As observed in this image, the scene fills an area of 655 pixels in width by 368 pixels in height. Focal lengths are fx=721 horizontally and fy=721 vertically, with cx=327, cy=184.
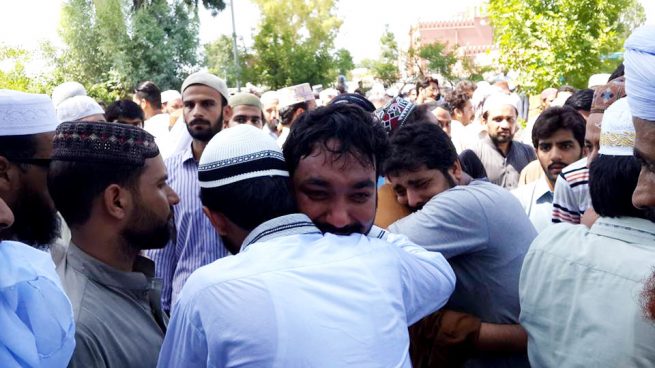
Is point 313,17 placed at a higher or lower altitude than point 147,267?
higher

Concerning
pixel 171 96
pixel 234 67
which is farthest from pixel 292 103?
pixel 234 67

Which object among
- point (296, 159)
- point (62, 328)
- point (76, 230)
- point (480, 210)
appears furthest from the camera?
point (480, 210)

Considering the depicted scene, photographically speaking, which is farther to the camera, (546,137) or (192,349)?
(546,137)

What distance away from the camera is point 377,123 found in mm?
2199

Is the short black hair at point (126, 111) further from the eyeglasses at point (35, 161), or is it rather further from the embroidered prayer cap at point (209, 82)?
the eyeglasses at point (35, 161)

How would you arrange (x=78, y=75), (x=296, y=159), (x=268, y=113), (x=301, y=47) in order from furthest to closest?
(x=301, y=47) → (x=78, y=75) → (x=268, y=113) → (x=296, y=159)

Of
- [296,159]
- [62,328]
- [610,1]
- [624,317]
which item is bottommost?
[624,317]

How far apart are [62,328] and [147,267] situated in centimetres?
84

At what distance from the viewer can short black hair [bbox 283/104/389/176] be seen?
80.4 inches

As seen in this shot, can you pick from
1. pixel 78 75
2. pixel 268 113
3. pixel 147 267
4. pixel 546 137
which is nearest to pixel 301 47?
pixel 78 75

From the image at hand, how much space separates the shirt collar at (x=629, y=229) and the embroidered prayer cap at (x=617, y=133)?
260 millimetres

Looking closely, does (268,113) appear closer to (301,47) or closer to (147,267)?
(147,267)

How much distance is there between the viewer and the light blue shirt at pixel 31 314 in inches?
61.8

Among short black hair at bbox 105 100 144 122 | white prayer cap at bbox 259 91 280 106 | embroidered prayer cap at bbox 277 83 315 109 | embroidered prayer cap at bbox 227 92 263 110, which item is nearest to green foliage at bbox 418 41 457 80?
white prayer cap at bbox 259 91 280 106
